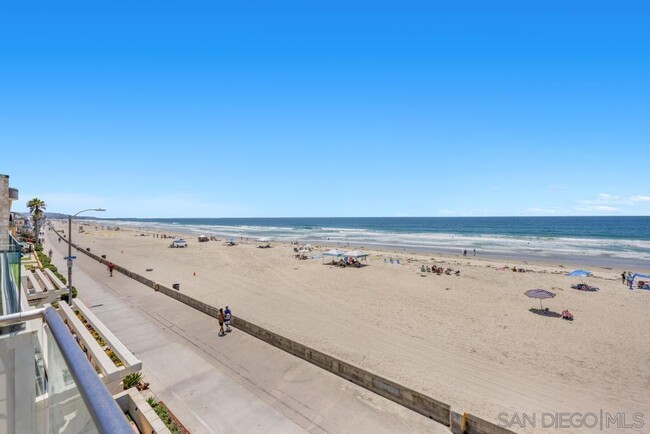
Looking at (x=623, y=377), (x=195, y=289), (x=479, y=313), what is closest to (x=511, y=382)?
(x=623, y=377)

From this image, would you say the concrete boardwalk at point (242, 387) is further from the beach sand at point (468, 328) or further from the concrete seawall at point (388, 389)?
the beach sand at point (468, 328)

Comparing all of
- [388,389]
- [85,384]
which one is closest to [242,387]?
[388,389]

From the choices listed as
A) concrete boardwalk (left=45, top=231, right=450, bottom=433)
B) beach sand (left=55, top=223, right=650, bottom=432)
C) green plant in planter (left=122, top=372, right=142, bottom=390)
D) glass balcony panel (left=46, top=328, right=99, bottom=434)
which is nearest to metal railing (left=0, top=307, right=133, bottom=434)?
glass balcony panel (left=46, top=328, right=99, bottom=434)

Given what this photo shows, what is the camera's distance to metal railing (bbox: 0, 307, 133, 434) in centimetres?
110

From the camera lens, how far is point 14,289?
18.8ft

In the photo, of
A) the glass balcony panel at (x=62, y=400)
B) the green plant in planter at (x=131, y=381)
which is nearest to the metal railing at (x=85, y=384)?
the glass balcony panel at (x=62, y=400)

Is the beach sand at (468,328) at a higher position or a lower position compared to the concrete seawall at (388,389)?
lower

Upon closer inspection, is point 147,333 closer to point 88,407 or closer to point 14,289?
point 14,289

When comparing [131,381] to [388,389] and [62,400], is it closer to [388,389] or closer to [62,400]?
[388,389]

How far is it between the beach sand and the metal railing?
11.0 meters

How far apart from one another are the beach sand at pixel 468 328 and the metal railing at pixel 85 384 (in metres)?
11.0

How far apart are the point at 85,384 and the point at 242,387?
35.3 feet

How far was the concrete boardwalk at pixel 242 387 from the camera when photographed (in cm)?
924

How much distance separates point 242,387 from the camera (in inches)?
428
